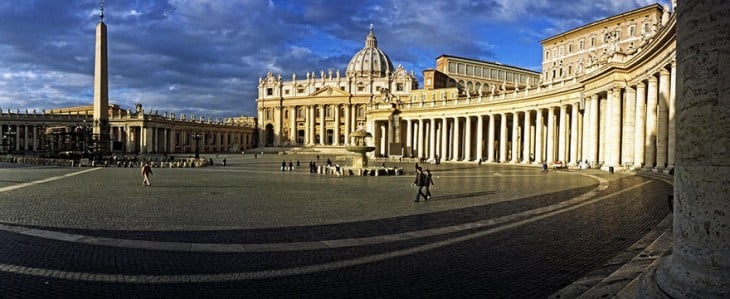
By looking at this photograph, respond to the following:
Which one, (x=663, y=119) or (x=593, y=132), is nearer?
(x=663, y=119)

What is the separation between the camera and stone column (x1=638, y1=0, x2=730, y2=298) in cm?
412

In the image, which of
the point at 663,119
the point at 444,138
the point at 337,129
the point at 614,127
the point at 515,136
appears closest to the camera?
the point at 663,119

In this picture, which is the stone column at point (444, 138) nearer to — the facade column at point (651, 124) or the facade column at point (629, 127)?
the facade column at point (629, 127)

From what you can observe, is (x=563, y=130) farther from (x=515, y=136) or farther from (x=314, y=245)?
(x=314, y=245)

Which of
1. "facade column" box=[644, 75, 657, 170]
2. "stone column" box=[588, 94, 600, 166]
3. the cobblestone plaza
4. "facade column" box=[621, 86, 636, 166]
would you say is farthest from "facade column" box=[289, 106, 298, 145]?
the cobblestone plaza

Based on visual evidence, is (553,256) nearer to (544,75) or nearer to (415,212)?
(415,212)

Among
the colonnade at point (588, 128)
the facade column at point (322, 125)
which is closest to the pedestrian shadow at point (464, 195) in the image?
the colonnade at point (588, 128)

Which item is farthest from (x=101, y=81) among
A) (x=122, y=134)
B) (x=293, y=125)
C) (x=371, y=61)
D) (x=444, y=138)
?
(x=371, y=61)

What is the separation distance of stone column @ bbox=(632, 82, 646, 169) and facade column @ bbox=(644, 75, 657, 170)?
1.62 feet

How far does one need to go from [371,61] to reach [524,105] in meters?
101

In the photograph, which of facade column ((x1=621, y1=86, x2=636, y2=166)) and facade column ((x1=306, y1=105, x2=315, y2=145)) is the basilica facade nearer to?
facade column ((x1=621, y1=86, x2=636, y2=166))

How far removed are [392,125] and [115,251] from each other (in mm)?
68617

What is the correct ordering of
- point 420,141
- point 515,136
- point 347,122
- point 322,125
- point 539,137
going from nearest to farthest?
point 539,137 < point 515,136 < point 420,141 < point 347,122 < point 322,125

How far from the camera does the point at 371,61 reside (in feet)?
498
